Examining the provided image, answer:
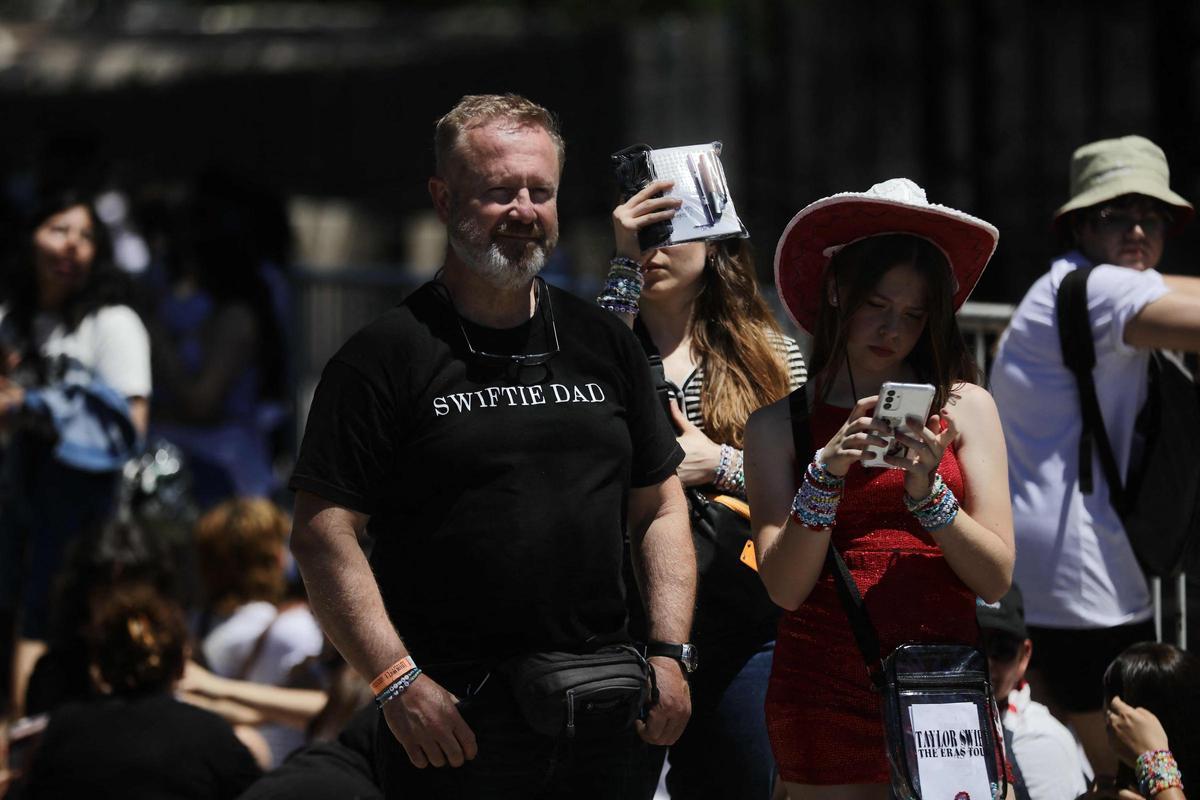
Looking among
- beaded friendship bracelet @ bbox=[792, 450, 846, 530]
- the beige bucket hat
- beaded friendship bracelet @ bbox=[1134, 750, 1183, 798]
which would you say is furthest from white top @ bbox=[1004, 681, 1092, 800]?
beaded friendship bracelet @ bbox=[792, 450, 846, 530]

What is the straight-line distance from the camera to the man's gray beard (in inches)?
Answer: 158

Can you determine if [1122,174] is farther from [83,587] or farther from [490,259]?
[83,587]

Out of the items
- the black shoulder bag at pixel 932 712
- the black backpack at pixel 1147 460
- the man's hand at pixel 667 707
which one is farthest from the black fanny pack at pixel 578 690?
the black backpack at pixel 1147 460

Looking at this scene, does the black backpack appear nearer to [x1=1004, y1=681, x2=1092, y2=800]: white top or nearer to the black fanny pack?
[x1=1004, y1=681, x2=1092, y2=800]: white top

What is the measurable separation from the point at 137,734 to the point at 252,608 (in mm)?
1578

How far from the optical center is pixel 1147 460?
521 centimetres

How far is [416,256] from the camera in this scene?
49.3 ft

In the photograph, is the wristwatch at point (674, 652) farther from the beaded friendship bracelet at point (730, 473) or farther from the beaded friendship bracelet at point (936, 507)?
the beaded friendship bracelet at point (730, 473)

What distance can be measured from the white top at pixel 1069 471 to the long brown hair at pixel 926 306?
3.67ft

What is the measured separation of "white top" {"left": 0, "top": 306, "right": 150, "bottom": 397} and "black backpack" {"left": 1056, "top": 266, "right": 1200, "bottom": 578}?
4012mm

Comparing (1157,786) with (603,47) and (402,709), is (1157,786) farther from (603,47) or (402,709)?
(603,47)

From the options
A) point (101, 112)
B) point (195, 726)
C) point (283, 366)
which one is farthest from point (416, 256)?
point (195, 726)

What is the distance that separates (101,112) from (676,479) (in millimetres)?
12871

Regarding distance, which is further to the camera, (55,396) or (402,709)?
(55,396)
